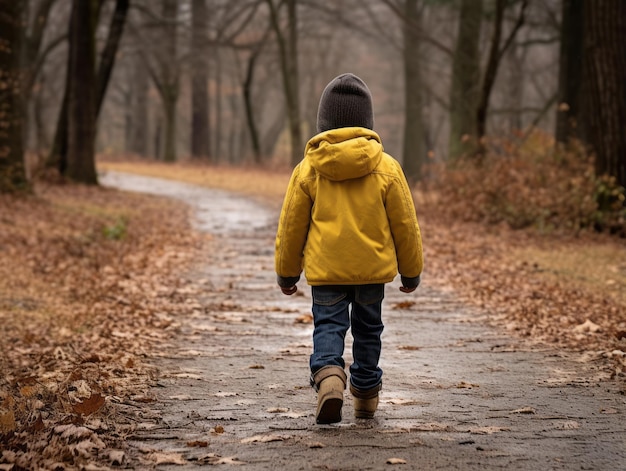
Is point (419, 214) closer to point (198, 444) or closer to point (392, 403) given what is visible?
point (392, 403)

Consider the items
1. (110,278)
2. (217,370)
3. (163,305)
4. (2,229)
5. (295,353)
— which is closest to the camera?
(217,370)

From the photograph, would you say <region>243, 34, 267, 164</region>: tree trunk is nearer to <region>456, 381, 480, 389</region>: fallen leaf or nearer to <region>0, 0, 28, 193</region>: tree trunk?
<region>0, 0, 28, 193</region>: tree trunk

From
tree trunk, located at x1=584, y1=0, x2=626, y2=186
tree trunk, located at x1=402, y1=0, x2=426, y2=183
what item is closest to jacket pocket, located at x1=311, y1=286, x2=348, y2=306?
tree trunk, located at x1=584, y1=0, x2=626, y2=186

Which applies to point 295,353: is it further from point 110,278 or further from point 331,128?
point 110,278

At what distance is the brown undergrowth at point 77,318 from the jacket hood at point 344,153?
172 centimetres

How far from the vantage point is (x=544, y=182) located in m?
15.0

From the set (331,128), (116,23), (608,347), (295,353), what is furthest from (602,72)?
(116,23)

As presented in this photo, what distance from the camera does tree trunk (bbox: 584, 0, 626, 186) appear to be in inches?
523

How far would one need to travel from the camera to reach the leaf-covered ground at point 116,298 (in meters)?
4.39

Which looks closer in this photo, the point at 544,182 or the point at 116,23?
the point at 544,182

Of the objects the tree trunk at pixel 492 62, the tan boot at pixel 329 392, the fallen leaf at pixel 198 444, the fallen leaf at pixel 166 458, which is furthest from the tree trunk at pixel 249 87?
the fallen leaf at pixel 166 458

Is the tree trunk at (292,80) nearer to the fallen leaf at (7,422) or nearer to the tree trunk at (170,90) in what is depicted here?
the tree trunk at (170,90)

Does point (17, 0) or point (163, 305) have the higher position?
point (17, 0)

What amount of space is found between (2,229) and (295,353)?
7475 mm
